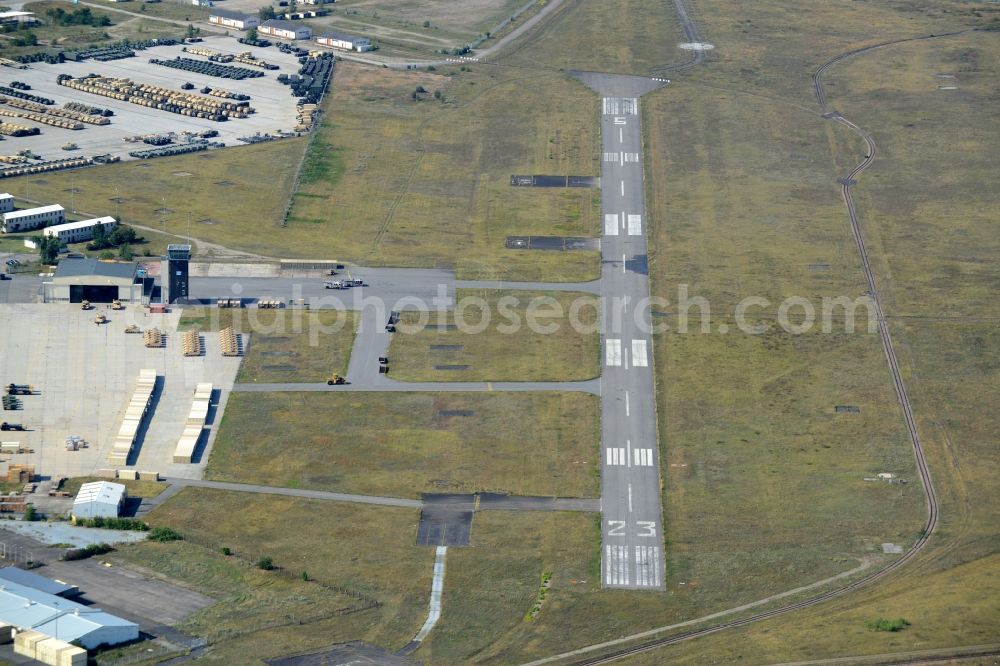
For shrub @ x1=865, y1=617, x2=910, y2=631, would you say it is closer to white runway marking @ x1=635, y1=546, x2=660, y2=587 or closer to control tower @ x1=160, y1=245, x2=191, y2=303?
white runway marking @ x1=635, y1=546, x2=660, y2=587

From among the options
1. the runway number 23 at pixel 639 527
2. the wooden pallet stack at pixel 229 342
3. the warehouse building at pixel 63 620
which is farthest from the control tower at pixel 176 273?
the warehouse building at pixel 63 620

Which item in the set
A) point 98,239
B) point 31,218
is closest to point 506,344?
point 98,239

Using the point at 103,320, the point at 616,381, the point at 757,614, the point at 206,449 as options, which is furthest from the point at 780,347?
the point at 103,320

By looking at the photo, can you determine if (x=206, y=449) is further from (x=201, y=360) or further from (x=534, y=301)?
(x=534, y=301)

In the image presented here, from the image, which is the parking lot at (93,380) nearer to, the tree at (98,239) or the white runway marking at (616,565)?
the tree at (98,239)

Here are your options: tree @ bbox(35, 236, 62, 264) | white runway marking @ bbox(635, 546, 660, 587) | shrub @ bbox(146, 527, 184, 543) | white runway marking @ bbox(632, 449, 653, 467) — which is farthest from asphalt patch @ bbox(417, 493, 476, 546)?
tree @ bbox(35, 236, 62, 264)

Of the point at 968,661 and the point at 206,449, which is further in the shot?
the point at 206,449
